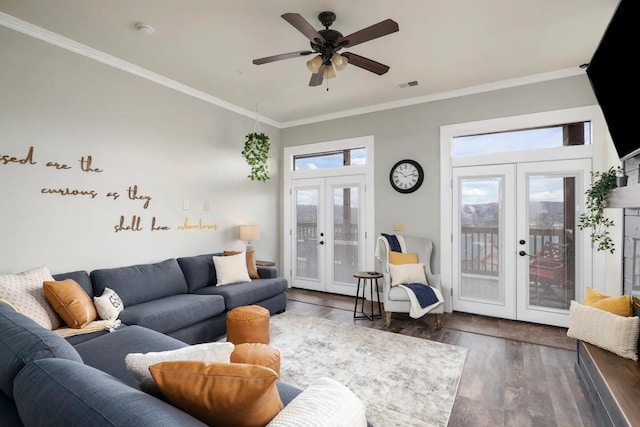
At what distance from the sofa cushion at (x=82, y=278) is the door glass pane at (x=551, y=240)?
4801 millimetres

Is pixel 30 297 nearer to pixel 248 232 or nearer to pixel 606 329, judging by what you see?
pixel 248 232

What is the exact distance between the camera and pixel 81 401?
908 millimetres

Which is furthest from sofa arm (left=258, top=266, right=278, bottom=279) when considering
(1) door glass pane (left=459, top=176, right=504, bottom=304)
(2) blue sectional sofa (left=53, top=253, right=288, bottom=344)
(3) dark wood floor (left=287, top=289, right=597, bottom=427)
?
(1) door glass pane (left=459, top=176, right=504, bottom=304)

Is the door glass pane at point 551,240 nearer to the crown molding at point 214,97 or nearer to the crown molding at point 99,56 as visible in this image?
the crown molding at point 214,97

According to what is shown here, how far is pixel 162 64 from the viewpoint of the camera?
3576 mm

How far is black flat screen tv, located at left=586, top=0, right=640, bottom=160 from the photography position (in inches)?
77.3

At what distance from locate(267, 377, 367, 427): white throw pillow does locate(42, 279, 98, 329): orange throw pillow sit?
2.18 metres

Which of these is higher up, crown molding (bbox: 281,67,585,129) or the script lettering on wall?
crown molding (bbox: 281,67,585,129)

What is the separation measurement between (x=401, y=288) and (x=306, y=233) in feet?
7.45

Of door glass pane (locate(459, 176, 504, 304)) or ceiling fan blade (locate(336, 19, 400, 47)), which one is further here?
door glass pane (locate(459, 176, 504, 304))

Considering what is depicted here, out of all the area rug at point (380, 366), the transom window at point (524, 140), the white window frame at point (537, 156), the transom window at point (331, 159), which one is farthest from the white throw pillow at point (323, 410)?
the transom window at point (331, 159)

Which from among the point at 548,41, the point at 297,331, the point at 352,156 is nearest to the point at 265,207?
the point at 352,156

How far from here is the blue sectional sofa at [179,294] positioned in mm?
2914

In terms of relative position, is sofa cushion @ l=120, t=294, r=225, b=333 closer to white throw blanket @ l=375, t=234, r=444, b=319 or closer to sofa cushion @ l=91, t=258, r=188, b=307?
sofa cushion @ l=91, t=258, r=188, b=307
